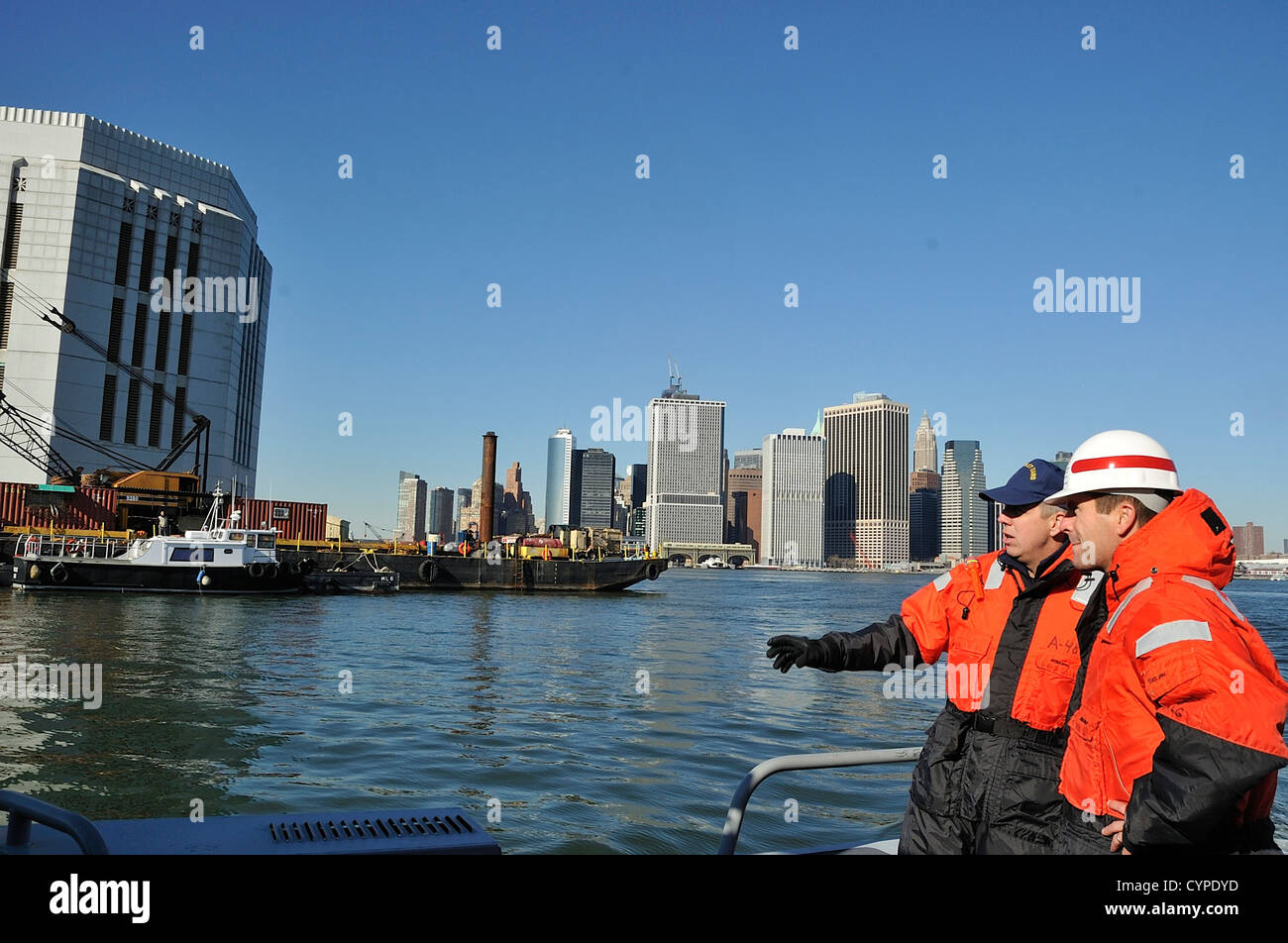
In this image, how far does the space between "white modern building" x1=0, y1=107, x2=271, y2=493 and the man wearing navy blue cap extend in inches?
2416

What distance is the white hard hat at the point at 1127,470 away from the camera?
2717 mm

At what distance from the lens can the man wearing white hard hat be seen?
2125 millimetres

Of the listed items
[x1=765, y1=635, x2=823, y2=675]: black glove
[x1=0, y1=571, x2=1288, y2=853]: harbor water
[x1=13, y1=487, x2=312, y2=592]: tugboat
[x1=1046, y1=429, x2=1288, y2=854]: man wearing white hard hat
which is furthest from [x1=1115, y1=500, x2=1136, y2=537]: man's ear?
[x1=13, y1=487, x2=312, y2=592]: tugboat

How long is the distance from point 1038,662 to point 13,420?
62123 mm

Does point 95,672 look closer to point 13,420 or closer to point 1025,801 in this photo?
point 1025,801

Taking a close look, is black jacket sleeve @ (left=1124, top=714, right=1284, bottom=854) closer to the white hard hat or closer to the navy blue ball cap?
the white hard hat

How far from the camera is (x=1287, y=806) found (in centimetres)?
984

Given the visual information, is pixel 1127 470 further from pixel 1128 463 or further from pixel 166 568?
pixel 166 568
